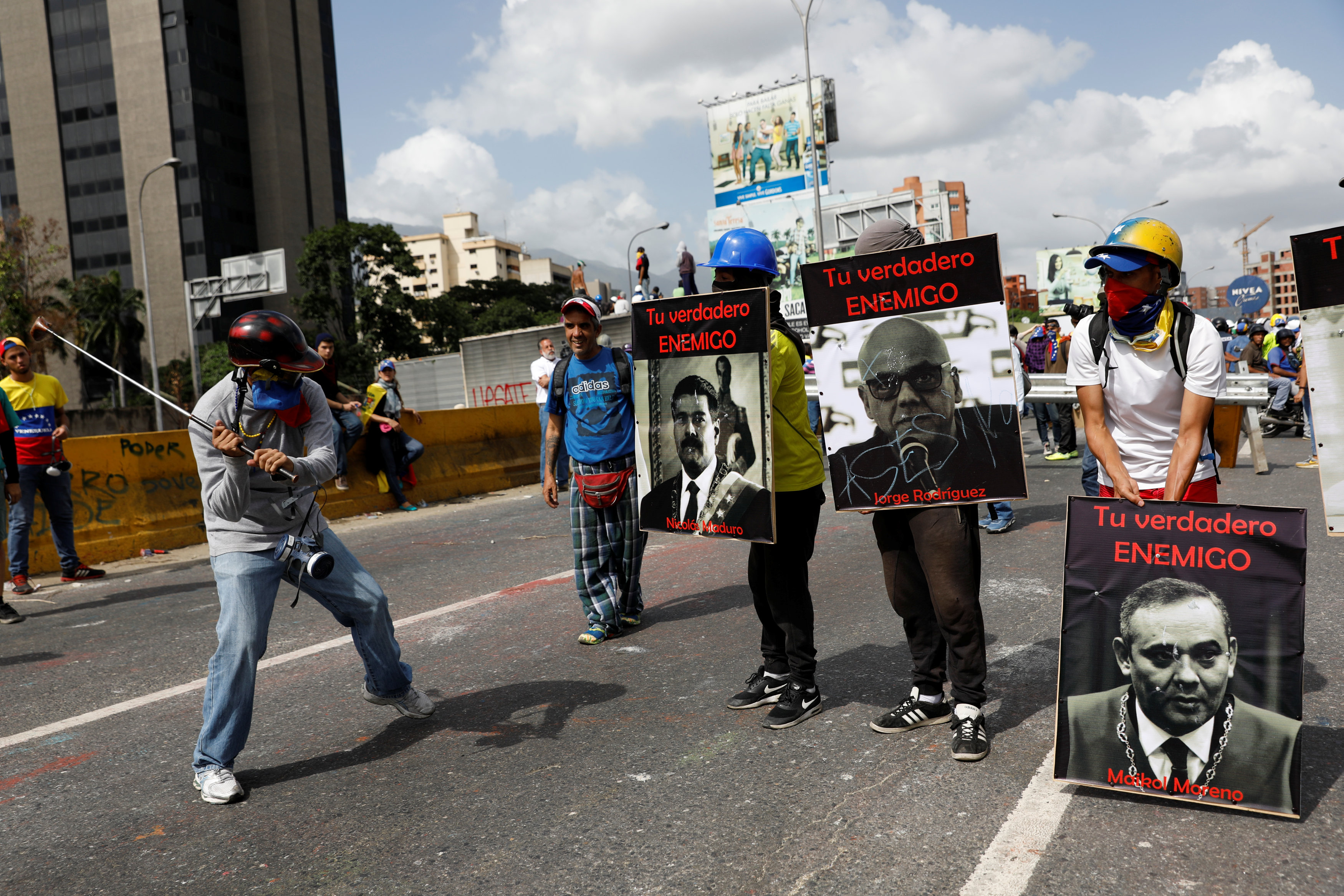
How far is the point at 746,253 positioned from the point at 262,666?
334 cm

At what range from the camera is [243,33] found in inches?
3083

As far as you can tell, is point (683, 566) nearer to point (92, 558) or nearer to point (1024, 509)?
point (1024, 509)

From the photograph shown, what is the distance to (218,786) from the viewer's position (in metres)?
3.39

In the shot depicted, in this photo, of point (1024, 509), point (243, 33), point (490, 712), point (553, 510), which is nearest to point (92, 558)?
point (553, 510)

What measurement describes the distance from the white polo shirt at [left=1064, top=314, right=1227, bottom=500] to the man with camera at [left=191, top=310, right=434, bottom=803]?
2770mm

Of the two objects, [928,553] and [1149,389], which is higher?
[1149,389]

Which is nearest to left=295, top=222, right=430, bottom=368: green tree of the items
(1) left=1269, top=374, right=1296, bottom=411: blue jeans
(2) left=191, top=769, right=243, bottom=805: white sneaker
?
(1) left=1269, top=374, right=1296, bottom=411: blue jeans

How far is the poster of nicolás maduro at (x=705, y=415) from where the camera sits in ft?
12.5

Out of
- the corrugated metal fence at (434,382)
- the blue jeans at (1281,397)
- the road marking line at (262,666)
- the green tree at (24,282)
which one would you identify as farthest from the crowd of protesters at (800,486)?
the green tree at (24,282)

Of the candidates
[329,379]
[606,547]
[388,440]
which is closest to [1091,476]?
[606,547]

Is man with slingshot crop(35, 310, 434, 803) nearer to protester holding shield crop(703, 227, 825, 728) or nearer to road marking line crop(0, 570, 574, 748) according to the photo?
road marking line crop(0, 570, 574, 748)

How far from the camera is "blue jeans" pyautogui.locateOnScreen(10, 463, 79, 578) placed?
764 centimetres

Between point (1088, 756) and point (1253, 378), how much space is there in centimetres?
751

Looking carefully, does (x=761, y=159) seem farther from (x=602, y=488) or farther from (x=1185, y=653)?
(x=1185, y=653)
